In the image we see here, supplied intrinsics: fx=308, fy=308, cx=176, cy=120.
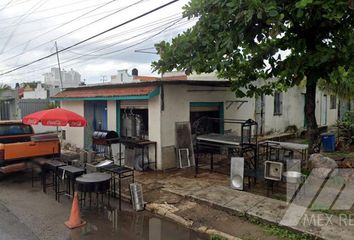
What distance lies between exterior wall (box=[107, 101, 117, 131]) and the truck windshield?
2.97m

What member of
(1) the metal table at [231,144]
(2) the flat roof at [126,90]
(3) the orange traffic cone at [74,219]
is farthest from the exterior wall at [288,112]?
(3) the orange traffic cone at [74,219]

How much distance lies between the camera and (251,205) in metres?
6.86

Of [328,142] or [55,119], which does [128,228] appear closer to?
[55,119]

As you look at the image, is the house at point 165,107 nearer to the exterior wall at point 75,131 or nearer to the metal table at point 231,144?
the exterior wall at point 75,131

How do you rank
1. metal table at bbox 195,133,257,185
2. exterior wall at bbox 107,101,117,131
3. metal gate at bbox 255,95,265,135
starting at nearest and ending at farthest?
metal table at bbox 195,133,257,185 → exterior wall at bbox 107,101,117,131 → metal gate at bbox 255,95,265,135

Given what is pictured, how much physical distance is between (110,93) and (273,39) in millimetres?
6633

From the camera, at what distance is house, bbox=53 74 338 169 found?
34.1 ft

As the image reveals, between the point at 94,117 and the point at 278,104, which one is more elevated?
the point at 278,104

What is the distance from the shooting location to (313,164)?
27.9 ft

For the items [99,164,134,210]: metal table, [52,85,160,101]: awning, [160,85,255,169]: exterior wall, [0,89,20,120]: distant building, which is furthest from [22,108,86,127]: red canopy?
[0,89,20,120]: distant building

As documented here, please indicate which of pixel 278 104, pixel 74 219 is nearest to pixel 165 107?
pixel 74 219

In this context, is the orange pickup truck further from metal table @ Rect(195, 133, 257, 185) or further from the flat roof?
metal table @ Rect(195, 133, 257, 185)

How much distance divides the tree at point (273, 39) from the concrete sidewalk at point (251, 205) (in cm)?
306

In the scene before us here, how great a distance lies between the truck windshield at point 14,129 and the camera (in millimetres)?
10427
